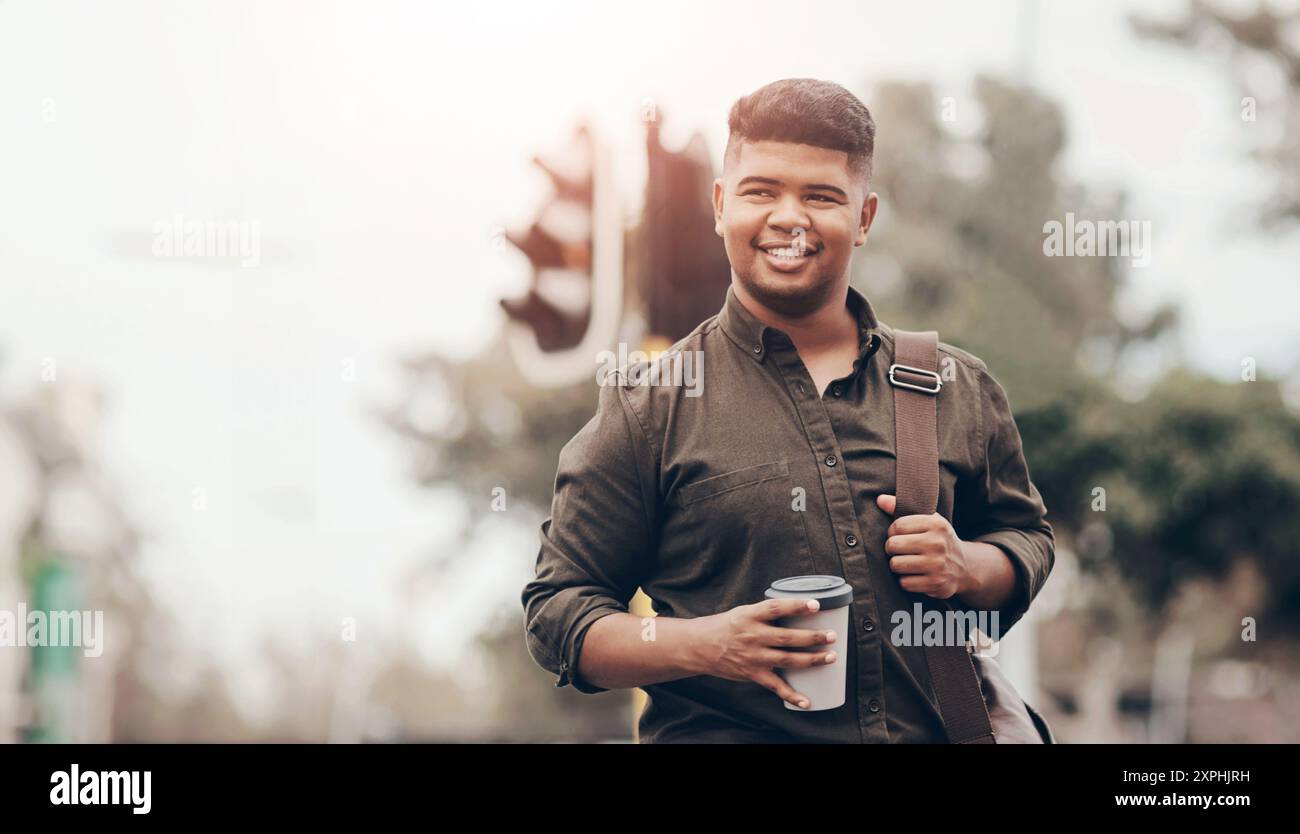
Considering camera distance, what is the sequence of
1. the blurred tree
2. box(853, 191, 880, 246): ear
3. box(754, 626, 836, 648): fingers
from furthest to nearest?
1. the blurred tree
2. box(853, 191, 880, 246): ear
3. box(754, 626, 836, 648): fingers

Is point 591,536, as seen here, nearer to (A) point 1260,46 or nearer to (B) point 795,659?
(B) point 795,659

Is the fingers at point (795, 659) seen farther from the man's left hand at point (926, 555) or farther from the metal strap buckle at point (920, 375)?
the metal strap buckle at point (920, 375)

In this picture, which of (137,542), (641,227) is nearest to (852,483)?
(641,227)

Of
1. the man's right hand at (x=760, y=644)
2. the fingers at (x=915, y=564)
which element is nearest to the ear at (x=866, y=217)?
the fingers at (x=915, y=564)

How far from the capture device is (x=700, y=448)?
2.91 m

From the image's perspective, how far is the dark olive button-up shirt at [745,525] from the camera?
113 inches

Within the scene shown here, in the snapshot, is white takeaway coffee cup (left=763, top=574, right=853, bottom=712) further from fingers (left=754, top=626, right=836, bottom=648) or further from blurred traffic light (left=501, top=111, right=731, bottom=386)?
blurred traffic light (left=501, top=111, right=731, bottom=386)

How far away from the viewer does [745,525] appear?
2.86m

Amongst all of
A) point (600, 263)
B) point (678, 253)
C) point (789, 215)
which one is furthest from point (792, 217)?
point (600, 263)

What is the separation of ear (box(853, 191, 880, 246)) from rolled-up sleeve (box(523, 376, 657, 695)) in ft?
1.89

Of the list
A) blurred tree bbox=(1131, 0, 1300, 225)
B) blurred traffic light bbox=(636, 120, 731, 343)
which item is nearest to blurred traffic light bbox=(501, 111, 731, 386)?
blurred traffic light bbox=(636, 120, 731, 343)

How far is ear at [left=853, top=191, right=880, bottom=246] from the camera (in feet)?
9.99

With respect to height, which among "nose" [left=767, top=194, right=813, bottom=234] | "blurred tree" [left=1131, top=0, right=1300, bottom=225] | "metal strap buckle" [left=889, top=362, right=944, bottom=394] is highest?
"blurred tree" [left=1131, top=0, right=1300, bottom=225]

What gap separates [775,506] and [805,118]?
2.42 ft
